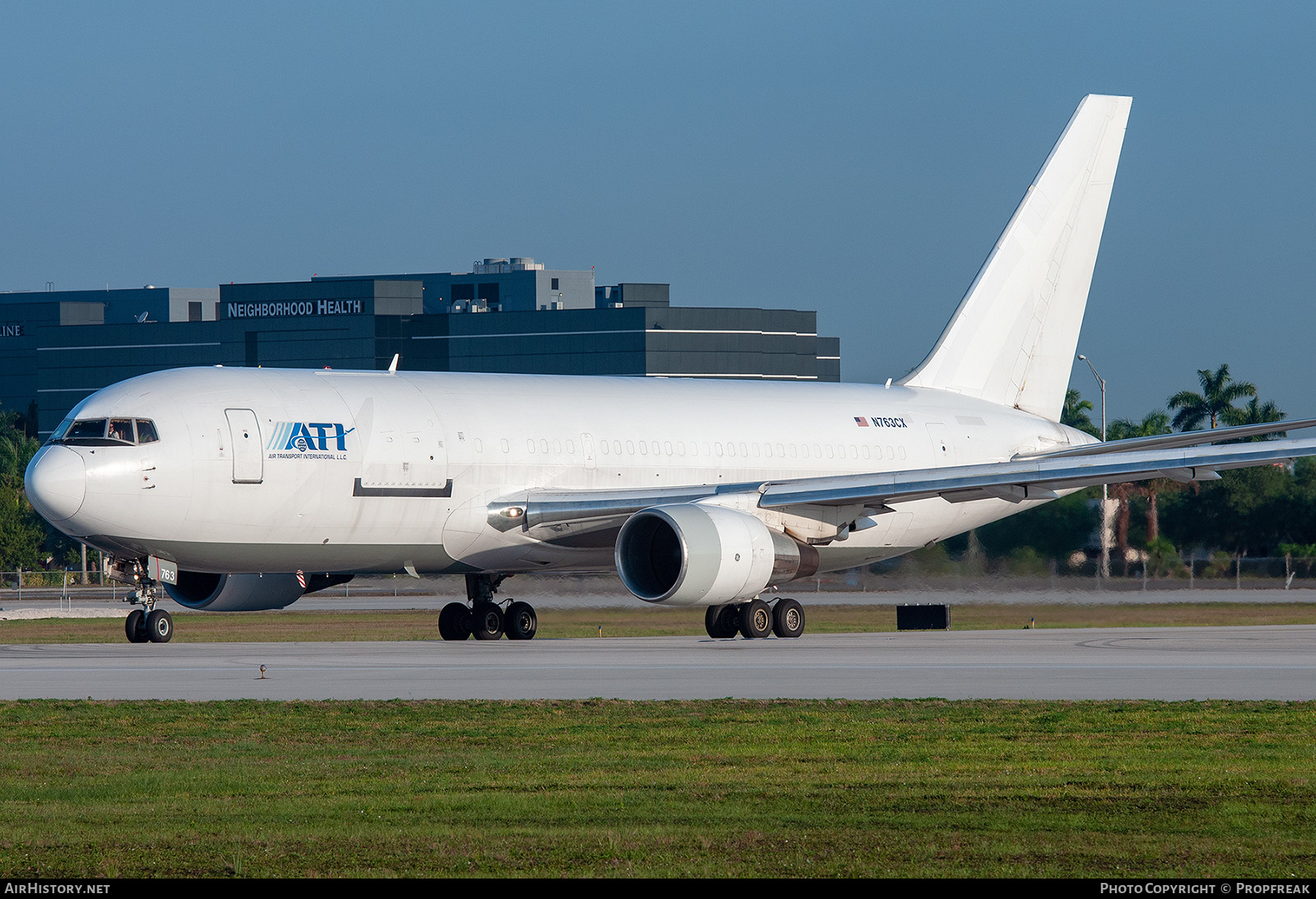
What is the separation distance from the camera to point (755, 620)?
2638 centimetres

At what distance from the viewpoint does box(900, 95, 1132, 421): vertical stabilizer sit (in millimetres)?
33312

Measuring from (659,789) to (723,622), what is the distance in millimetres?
16684

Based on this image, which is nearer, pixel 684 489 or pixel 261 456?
pixel 261 456

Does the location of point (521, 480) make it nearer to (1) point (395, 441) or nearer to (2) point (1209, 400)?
(1) point (395, 441)

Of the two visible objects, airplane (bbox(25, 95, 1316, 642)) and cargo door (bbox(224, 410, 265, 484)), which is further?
cargo door (bbox(224, 410, 265, 484))

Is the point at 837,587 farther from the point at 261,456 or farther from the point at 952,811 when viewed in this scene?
the point at 952,811

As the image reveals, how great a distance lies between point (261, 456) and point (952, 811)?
16443 mm

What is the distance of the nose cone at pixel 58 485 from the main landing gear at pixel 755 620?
9.29 m

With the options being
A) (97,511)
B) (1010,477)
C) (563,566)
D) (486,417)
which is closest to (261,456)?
(97,511)

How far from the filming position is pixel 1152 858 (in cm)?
782

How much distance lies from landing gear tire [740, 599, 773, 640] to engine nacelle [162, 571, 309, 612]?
736 cm

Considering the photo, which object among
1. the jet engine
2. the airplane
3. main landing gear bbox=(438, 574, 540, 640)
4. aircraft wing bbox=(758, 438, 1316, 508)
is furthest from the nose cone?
aircraft wing bbox=(758, 438, 1316, 508)

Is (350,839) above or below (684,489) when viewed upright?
below

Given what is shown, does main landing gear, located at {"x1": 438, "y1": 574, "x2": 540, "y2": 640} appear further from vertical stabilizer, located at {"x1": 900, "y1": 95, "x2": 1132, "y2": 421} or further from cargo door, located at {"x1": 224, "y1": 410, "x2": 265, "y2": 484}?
vertical stabilizer, located at {"x1": 900, "y1": 95, "x2": 1132, "y2": 421}
